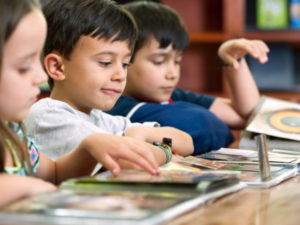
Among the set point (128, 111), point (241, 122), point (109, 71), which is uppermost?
point (109, 71)

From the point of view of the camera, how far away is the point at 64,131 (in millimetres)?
1043

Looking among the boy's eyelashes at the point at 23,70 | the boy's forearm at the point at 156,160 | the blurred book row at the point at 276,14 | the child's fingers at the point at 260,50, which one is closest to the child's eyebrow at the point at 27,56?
the boy's eyelashes at the point at 23,70

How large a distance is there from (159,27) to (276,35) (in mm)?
1689

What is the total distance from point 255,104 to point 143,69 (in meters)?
0.43

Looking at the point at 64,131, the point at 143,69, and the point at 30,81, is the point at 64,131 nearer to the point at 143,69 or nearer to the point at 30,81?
the point at 30,81

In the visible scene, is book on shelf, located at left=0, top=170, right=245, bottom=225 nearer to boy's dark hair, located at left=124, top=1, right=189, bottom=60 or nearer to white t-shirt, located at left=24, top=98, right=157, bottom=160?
white t-shirt, located at left=24, top=98, right=157, bottom=160

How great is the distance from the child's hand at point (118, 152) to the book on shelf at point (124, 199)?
0.8 inches

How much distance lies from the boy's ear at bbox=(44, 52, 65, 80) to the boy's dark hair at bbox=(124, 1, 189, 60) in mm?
443

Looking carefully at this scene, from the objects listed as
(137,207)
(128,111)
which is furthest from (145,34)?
(137,207)

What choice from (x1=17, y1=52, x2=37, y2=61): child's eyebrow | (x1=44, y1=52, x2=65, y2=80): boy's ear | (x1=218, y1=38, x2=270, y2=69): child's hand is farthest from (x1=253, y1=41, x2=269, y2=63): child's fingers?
(x1=17, y1=52, x2=37, y2=61): child's eyebrow

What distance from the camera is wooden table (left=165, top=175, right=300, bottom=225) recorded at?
0.60 meters

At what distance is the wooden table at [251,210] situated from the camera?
604 mm

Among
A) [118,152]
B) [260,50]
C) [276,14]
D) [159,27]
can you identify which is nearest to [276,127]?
[260,50]

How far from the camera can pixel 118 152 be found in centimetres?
80
